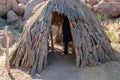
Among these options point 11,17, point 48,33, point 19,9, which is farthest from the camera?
point 19,9

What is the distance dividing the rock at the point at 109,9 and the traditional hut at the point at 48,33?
581 cm

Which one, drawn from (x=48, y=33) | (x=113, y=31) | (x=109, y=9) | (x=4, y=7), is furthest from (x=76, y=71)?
(x=4, y=7)

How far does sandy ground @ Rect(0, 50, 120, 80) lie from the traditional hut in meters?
0.17

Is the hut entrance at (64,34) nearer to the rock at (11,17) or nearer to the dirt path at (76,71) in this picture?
the dirt path at (76,71)

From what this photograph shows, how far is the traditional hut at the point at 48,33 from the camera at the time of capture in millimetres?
7070

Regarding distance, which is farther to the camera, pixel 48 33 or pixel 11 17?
Answer: pixel 11 17

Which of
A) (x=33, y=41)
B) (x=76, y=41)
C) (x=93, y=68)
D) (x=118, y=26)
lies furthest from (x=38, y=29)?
(x=118, y=26)

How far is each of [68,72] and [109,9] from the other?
272 inches

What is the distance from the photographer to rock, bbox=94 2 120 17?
13.2 metres

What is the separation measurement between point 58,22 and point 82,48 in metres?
1.49

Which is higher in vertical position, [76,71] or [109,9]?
[109,9]

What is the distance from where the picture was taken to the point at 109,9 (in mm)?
13266

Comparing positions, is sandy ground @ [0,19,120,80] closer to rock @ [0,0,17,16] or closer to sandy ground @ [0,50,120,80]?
sandy ground @ [0,50,120,80]

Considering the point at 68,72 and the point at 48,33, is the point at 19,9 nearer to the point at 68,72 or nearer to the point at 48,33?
the point at 48,33
